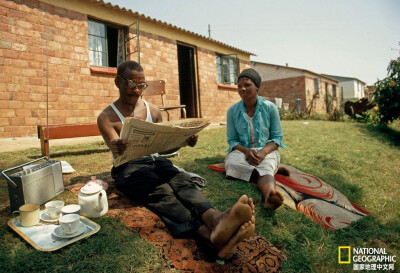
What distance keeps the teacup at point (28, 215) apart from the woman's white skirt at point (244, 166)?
6.10 ft

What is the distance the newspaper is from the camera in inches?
64.9

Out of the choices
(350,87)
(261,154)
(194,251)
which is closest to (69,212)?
(194,251)

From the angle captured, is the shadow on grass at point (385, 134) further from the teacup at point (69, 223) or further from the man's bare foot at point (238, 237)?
the teacup at point (69, 223)

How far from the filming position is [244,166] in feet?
9.02

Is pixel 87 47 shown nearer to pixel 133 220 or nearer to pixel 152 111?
pixel 152 111

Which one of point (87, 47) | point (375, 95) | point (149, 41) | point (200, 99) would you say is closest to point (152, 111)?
point (87, 47)

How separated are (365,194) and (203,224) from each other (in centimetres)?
271

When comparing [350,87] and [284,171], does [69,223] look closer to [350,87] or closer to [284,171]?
[284,171]

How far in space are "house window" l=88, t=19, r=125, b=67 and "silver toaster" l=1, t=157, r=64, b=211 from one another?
16.2 ft

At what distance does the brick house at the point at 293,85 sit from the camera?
60.4 feet

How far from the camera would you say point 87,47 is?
6023 millimetres

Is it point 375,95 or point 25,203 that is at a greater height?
point 375,95

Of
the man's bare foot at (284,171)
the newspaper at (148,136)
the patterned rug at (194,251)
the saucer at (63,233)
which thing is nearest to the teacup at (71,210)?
the saucer at (63,233)

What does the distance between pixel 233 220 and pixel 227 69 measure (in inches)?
389
